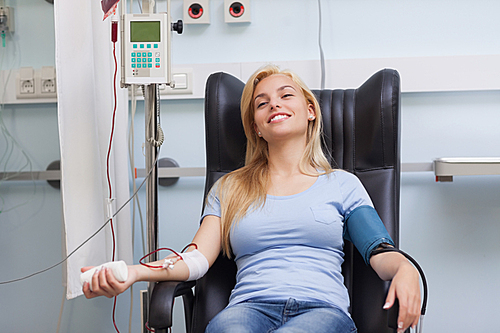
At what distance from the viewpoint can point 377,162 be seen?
48.8 inches

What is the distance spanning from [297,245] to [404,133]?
806 mm

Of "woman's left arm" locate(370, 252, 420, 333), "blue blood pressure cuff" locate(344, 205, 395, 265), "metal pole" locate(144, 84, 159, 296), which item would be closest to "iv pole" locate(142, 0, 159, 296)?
"metal pole" locate(144, 84, 159, 296)

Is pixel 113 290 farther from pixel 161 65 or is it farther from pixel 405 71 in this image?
pixel 405 71

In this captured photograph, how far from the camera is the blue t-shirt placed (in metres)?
1.04

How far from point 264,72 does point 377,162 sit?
1.46 feet

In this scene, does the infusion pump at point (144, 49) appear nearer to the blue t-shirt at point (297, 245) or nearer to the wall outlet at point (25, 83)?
the blue t-shirt at point (297, 245)

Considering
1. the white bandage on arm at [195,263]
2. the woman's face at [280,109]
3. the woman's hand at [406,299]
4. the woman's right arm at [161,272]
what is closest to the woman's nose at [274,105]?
the woman's face at [280,109]

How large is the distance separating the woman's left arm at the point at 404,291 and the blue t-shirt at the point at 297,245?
18 cm

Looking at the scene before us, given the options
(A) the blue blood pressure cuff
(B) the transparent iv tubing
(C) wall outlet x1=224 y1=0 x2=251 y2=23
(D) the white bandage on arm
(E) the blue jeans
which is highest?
(C) wall outlet x1=224 y1=0 x2=251 y2=23

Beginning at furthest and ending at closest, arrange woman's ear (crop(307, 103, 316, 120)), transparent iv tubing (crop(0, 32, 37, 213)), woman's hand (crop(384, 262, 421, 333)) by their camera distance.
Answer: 1. transparent iv tubing (crop(0, 32, 37, 213))
2. woman's ear (crop(307, 103, 316, 120))
3. woman's hand (crop(384, 262, 421, 333))

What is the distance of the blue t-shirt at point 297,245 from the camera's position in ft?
3.43

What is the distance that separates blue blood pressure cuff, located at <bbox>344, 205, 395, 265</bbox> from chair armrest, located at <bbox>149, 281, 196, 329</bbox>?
44 cm

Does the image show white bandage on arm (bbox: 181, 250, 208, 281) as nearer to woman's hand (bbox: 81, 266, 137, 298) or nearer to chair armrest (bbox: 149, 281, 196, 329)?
chair armrest (bbox: 149, 281, 196, 329)

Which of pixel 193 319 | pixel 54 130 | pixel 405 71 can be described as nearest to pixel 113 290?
pixel 193 319
